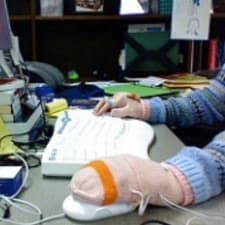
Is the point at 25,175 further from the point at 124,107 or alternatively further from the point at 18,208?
the point at 124,107

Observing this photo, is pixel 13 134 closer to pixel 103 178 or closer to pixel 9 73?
pixel 9 73

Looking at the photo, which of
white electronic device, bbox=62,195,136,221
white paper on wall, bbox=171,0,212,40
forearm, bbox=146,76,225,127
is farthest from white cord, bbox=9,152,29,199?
white paper on wall, bbox=171,0,212,40

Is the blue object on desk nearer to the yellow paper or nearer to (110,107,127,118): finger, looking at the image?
(110,107,127,118): finger

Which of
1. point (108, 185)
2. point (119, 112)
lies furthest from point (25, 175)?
point (119, 112)

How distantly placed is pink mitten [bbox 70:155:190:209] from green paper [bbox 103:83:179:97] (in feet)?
3.01

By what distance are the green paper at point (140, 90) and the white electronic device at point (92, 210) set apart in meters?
0.96

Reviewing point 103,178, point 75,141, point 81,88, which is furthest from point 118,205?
point 81,88

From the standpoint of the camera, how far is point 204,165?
767 mm

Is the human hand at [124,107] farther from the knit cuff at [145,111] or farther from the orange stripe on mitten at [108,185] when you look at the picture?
the orange stripe on mitten at [108,185]

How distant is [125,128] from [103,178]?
45 cm

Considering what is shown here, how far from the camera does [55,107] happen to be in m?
1.30

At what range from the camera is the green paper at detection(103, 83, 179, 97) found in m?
1.67

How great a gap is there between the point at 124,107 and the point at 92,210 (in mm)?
618

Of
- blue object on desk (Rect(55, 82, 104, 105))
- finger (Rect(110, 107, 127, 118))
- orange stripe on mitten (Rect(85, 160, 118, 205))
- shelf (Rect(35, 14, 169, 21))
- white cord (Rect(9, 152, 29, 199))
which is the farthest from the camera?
shelf (Rect(35, 14, 169, 21))
